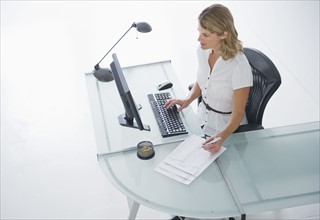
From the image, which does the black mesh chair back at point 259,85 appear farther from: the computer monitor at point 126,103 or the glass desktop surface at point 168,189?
the computer monitor at point 126,103

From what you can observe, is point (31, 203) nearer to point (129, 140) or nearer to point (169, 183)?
point (129, 140)

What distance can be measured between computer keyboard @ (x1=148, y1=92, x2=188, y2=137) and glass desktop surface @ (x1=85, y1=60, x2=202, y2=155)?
3 centimetres

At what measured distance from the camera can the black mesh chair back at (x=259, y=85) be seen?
89.2 inches

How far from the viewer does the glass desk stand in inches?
73.4

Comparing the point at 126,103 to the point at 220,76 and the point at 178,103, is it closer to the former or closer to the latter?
the point at 178,103

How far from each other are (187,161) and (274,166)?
46 centimetres

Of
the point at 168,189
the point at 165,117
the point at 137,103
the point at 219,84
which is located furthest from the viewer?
the point at 137,103

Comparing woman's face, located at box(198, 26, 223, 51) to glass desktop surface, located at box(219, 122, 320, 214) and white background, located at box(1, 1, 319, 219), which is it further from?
white background, located at box(1, 1, 319, 219)

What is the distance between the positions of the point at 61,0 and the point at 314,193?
13.8ft

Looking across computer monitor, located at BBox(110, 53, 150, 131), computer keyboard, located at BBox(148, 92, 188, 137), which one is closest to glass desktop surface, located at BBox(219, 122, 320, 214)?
computer keyboard, located at BBox(148, 92, 188, 137)

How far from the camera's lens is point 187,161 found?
81.4 inches

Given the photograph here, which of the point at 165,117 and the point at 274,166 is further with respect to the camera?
the point at 165,117

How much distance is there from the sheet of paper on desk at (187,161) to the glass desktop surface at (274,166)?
0.32ft

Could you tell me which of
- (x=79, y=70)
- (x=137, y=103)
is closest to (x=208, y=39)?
(x=137, y=103)
